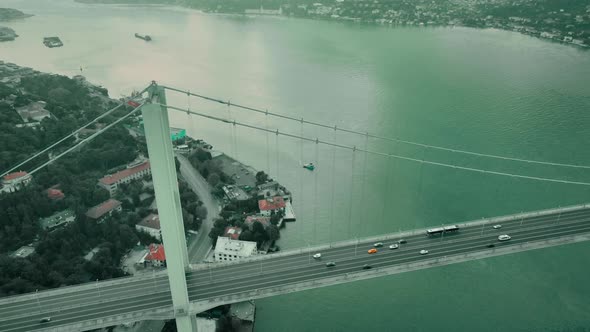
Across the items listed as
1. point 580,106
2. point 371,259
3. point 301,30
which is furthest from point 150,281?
point 301,30

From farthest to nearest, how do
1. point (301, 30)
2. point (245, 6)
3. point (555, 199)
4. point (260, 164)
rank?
point (245, 6) < point (301, 30) < point (260, 164) < point (555, 199)

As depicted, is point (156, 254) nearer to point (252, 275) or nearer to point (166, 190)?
point (252, 275)

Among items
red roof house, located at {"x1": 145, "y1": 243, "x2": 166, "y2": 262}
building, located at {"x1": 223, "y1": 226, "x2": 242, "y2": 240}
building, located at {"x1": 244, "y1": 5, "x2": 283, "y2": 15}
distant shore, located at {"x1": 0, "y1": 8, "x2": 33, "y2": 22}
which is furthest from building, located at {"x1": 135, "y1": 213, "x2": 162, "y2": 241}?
distant shore, located at {"x1": 0, "y1": 8, "x2": 33, "y2": 22}

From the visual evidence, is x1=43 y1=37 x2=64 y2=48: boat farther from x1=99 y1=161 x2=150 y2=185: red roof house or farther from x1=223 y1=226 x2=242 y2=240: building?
x1=223 y1=226 x2=242 y2=240: building

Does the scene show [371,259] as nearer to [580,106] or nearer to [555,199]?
[555,199]

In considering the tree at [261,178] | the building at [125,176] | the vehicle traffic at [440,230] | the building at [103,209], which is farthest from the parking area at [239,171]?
the vehicle traffic at [440,230]

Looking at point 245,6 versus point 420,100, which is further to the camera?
point 245,6
